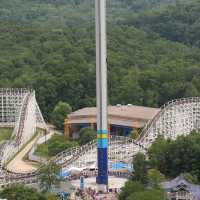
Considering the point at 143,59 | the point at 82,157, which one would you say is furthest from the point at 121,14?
the point at 82,157

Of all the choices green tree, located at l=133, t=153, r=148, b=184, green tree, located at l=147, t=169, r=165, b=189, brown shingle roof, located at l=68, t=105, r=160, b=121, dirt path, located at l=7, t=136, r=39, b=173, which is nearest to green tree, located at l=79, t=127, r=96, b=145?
dirt path, located at l=7, t=136, r=39, b=173

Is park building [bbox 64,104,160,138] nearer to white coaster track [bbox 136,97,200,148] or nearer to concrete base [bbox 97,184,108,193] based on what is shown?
white coaster track [bbox 136,97,200,148]

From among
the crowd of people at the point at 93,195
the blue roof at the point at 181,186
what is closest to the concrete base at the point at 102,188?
the crowd of people at the point at 93,195

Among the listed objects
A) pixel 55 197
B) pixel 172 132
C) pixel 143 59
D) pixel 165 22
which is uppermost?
pixel 165 22

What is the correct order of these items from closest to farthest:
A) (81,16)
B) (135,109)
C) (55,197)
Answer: (55,197) < (135,109) < (81,16)

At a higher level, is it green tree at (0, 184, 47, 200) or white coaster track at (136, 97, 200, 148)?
white coaster track at (136, 97, 200, 148)

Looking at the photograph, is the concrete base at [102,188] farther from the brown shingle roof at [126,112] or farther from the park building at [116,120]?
the park building at [116,120]

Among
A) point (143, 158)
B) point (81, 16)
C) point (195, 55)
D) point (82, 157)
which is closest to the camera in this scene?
point (143, 158)

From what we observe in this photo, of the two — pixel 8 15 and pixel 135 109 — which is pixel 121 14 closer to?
pixel 8 15
